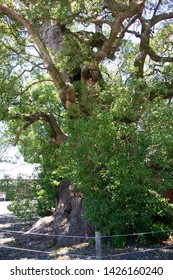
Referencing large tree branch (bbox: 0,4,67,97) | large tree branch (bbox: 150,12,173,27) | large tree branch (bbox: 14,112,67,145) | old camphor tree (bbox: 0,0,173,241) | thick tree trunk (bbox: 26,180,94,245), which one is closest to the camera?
old camphor tree (bbox: 0,0,173,241)

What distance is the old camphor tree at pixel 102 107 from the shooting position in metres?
6.12

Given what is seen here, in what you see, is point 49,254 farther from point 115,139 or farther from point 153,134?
point 153,134

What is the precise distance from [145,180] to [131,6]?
169 inches

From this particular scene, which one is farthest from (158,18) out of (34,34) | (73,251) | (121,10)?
(73,251)

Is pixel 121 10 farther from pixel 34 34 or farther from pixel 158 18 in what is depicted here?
pixel 34 34

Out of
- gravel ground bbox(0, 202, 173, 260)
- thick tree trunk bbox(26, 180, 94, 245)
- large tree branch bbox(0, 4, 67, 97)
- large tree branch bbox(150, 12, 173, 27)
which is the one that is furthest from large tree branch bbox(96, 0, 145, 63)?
gravel ground bbox(0, 202, 173, 260)

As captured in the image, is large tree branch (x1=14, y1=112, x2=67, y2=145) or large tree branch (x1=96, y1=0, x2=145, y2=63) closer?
large tree branch (x1=96, y1=0, x2=145, y2=63)

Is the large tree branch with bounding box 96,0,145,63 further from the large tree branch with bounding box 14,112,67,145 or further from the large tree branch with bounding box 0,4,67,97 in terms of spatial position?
the large tree branch with bounding box 14,112,67,145

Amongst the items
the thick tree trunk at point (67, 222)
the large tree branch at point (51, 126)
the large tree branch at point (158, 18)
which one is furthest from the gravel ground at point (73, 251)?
the large tree branch at point (158, 18)

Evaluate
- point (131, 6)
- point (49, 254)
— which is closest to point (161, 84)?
point (131, 6)

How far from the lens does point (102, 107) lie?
695cm

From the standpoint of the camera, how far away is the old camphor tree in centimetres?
612

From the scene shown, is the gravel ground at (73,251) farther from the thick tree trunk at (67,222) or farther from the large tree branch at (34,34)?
the large tree branch at (34,34)

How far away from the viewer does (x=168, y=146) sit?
5.73m
